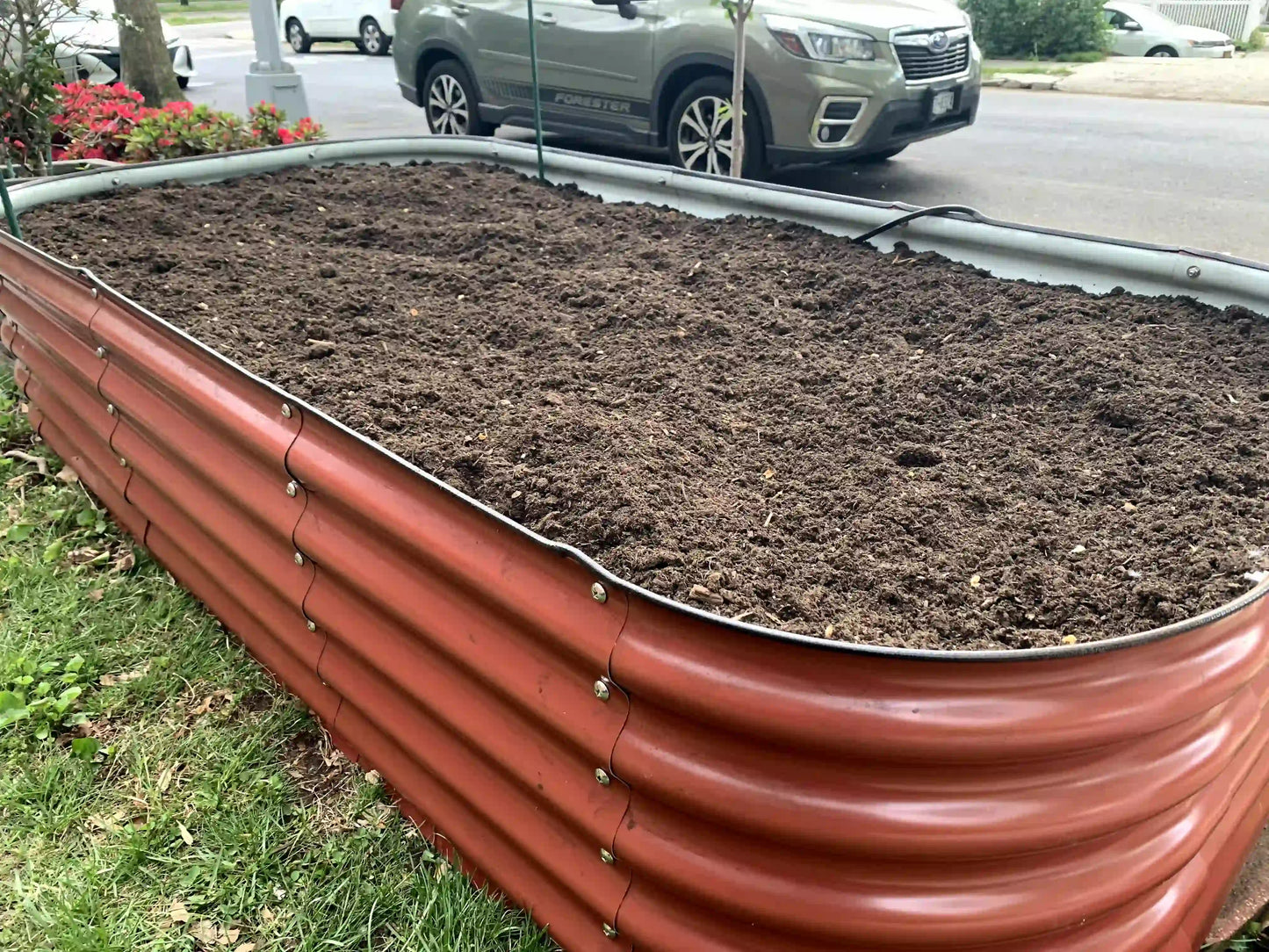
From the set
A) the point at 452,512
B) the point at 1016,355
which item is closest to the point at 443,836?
the point at 452,512

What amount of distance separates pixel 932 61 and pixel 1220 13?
2141 centimetres

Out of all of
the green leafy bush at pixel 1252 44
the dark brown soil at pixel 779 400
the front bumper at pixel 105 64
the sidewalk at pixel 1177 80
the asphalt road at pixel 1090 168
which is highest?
the front bumper at pixel 105 64

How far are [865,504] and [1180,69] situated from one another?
706 inches

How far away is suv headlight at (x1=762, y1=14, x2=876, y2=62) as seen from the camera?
6.95 m

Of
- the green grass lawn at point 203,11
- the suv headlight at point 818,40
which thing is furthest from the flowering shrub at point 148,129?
the green grass lawn at point 203,11

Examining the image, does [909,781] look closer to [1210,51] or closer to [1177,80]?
[1177,80]

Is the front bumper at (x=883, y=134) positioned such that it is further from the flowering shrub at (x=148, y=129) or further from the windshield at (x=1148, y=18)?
the windshield at (x=1148, y=18)

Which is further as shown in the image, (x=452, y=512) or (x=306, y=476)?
(x=306, y=476)

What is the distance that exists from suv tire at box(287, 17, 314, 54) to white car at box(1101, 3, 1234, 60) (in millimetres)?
16556

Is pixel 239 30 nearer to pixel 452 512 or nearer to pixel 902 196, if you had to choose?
pixel 902 196

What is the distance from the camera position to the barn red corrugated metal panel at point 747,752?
144cm

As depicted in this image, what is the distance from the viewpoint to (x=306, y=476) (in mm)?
2268

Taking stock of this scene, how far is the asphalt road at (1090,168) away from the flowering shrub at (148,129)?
3.71 metres

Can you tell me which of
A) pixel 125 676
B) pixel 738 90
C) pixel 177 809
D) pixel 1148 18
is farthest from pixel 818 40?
pixel 1148 18
